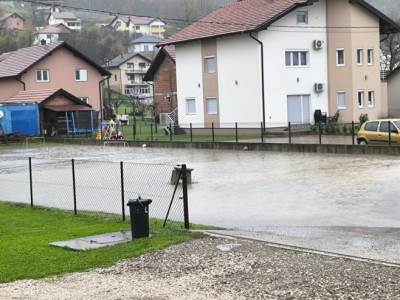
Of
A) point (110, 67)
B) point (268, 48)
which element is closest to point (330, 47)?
point (268, 48)

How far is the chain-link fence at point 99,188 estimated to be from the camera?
48.1 ft

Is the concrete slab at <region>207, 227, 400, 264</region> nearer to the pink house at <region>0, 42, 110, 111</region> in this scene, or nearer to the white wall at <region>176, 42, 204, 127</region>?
the white wall at <region>176, 42, 204, 127</region>

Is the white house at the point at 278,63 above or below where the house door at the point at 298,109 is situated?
above

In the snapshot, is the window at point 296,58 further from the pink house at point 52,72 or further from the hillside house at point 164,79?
the pink house at point 52,72

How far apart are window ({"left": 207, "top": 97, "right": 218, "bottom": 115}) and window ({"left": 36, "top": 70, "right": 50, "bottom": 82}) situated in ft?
67.6

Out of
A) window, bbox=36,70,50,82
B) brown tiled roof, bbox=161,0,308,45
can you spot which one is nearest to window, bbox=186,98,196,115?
brown tiled roof, bbox=161,0,308,45

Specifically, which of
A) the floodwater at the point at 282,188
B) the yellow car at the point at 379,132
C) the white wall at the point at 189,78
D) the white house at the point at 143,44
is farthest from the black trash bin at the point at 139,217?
the white house at the point at 143,44

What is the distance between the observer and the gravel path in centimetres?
734

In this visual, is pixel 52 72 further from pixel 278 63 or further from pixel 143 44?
pixel 143 44

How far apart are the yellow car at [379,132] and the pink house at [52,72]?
36.9 meters

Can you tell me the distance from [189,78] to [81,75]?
18.6m

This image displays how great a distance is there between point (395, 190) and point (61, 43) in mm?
48810

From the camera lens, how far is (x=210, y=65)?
45938mm

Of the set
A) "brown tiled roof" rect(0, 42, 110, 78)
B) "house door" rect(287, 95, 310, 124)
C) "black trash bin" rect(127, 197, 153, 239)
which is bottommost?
"black trash bin" rect(127, 197, 153, 239)
